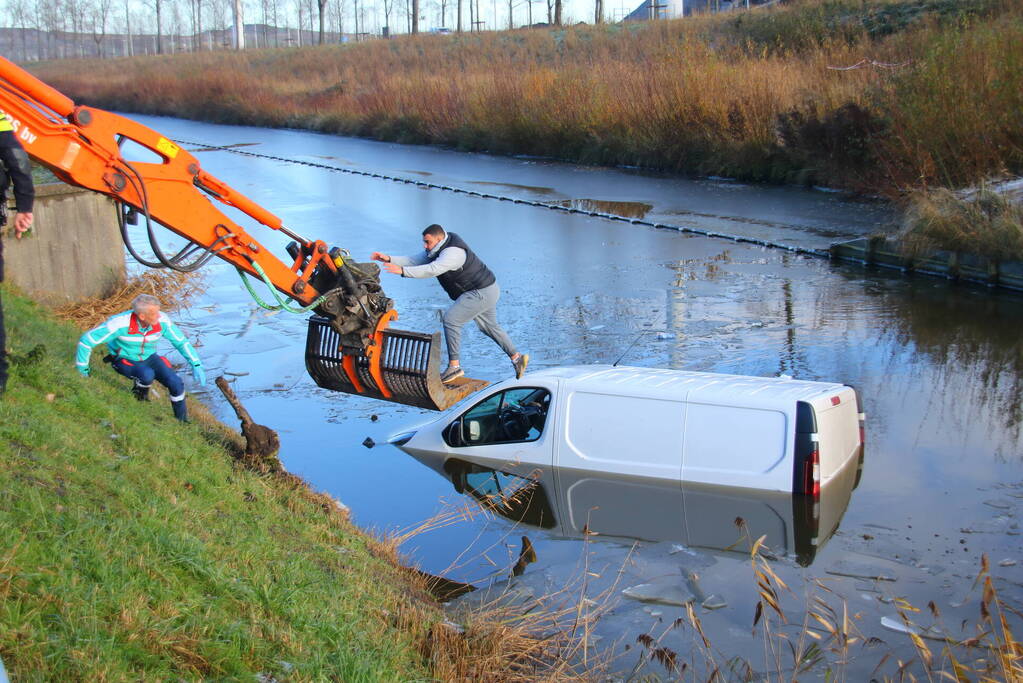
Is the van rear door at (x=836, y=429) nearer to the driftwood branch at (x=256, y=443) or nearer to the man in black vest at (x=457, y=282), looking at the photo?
the man in black vest at (x=457, y=282)

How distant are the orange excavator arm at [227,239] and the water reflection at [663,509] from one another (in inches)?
50.6

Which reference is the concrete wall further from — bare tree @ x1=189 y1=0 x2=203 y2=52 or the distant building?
bare tree @ x1=189 y1=0 x2=203 y2=52

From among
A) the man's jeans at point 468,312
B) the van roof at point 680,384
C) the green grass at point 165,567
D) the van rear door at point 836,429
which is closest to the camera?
the green grass at point 165,567

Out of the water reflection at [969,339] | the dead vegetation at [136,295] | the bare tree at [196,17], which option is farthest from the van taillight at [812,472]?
the bare tree at [196,17]

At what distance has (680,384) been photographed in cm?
940

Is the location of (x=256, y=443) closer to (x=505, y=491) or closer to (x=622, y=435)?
(x=505, y=491)

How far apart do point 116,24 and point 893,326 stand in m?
132

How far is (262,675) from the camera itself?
16.8 ft

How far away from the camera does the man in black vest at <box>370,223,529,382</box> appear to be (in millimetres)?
11164

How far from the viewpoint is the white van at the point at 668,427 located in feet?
28.9

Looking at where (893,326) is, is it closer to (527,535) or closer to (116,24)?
(527,535)

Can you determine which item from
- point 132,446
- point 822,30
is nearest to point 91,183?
point 132,446

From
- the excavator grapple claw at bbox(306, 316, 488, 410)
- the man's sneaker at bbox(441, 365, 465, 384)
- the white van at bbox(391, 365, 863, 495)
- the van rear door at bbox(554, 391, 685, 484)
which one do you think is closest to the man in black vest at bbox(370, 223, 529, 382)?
the man's sneaker at bbox(441, 365, 465, 384)

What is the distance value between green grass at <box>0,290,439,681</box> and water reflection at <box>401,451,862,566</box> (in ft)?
5.88
